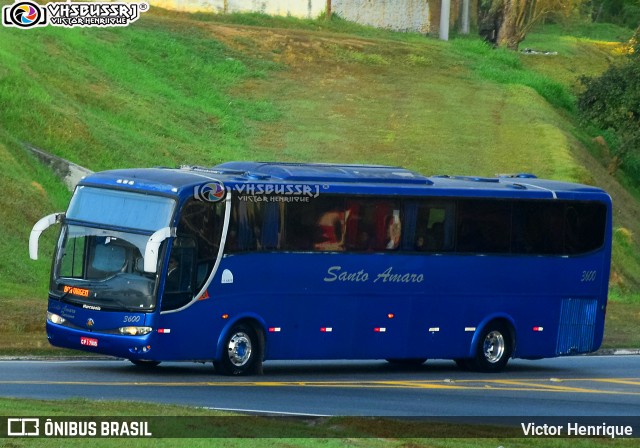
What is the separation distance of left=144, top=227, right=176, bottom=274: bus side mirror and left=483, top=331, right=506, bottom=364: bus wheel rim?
24.6ft

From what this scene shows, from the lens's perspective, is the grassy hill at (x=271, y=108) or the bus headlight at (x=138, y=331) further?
the grassy hill at (x=271, y=108)

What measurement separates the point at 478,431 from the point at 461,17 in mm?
68760

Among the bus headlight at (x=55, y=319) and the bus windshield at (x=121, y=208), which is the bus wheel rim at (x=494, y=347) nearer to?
the bus windshield at (x=121, y=208)

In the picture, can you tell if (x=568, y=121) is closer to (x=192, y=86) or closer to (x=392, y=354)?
(x=192, y=86)

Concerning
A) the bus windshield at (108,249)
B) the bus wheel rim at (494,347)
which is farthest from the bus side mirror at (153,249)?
the bus wheel rim at (494,347)

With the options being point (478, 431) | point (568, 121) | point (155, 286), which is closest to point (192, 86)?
point (568, 121)

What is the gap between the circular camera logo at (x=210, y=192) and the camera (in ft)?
71.0

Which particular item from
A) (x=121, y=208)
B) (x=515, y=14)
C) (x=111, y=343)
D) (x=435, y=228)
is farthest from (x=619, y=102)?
(x=111, y=343)

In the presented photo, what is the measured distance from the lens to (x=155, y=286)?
21.1 metres

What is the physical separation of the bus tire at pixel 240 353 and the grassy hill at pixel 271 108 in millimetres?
8285

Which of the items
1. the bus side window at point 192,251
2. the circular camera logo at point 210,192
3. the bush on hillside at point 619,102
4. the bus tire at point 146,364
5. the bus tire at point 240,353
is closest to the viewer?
the bus side window at point 192,251

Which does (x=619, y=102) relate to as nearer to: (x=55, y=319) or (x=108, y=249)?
(x=108, y=249)

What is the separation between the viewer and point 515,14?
252ft

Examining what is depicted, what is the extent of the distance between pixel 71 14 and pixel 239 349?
37.3 meters
